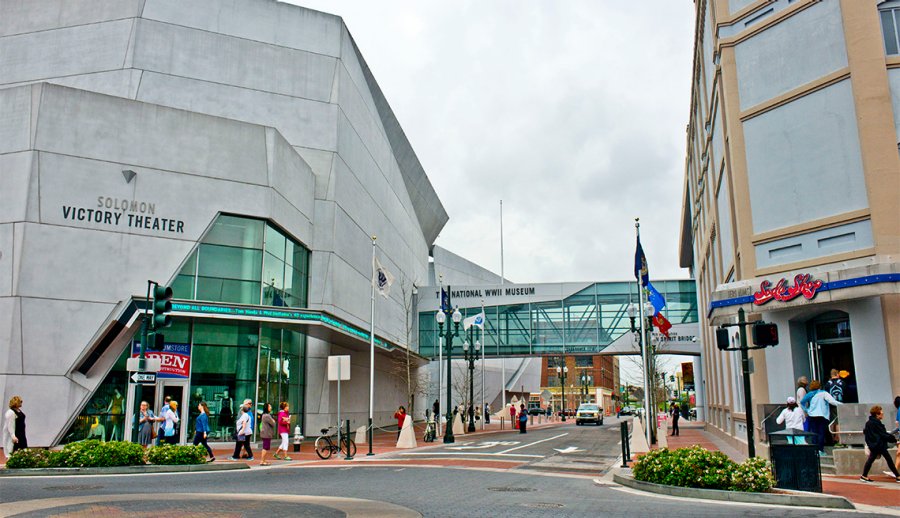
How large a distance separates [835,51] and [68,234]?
24.3 m

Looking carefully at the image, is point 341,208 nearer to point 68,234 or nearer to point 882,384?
point 68,234

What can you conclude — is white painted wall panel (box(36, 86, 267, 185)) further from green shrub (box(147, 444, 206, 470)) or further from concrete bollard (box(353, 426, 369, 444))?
green shrub (box(147, 444, 206, 470))

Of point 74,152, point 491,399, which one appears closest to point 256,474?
point 74,152

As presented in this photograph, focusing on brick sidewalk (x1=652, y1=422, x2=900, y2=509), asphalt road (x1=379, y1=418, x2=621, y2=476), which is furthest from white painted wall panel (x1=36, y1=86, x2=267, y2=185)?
brick sidewalk (x1=652, y1=422, x2=900, y2=509)

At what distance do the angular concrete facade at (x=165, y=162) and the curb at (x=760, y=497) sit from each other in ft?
62.0

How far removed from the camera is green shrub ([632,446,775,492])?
39.1 ft

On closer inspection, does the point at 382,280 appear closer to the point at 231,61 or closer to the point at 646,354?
the point at 646,354

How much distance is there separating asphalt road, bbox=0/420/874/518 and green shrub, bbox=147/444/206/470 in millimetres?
1170

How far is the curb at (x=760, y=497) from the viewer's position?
A: 35.5ft

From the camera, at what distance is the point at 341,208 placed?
118 ft

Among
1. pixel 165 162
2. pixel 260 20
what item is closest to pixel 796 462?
pixel 165 162

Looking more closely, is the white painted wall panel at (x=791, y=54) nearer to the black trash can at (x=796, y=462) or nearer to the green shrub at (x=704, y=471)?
the black trash can at (x=796, y=462)

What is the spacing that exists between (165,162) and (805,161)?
21617 millimetres

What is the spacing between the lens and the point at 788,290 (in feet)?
59.8
